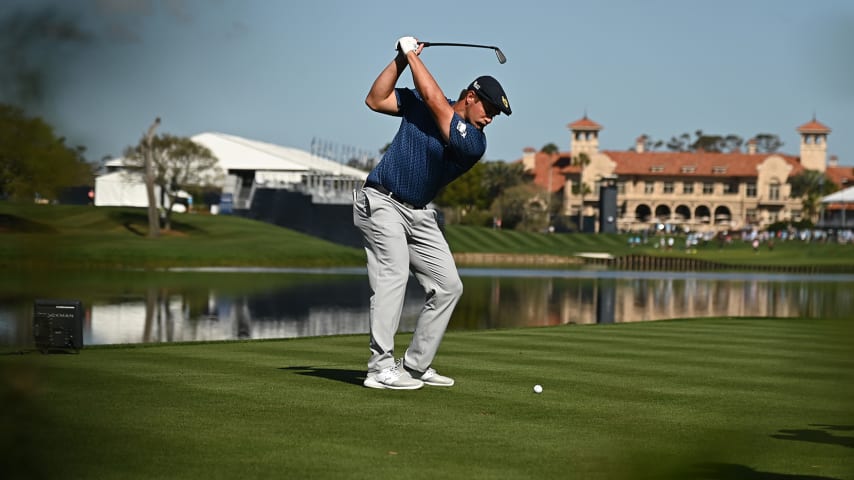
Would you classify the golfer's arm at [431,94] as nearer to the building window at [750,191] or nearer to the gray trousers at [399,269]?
the gray trousers at [399,269]

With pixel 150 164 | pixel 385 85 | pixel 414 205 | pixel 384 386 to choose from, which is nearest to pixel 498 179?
pixel 150 164

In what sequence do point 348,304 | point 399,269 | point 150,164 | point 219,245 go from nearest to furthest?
point 399,269 < point 150,164 < point 348,304 < point 219,245

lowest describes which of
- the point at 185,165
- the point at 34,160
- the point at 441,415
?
the point at 441,415

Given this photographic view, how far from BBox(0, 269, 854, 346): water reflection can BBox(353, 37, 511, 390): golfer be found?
15564 millimetres

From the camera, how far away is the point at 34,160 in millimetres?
1696

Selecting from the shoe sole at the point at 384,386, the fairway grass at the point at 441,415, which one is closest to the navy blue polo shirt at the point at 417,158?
the shoe sole at the point at 384,386

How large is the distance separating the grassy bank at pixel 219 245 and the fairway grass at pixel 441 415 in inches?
7.0

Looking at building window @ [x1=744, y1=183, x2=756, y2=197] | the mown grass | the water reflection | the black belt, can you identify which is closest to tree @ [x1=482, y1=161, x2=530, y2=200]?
building window @ [x1=744, y1=183, x2=756, y2=197]

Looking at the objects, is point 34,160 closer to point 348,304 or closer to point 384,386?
point 384,386

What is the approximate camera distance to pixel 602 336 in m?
17.0

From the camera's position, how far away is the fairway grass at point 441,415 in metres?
1.66

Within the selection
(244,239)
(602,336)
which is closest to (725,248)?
(244,239)

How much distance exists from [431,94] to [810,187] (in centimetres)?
19565

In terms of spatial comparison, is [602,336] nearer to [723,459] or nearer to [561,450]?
[561,450]
